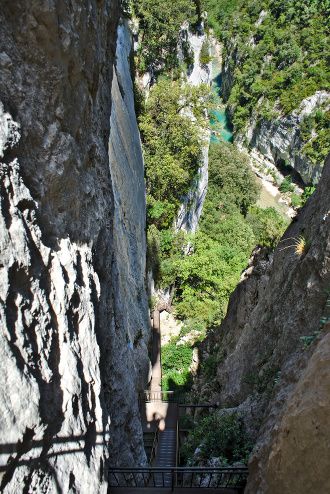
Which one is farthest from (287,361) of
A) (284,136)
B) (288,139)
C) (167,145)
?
(284,136)

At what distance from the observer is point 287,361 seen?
7422 millimetres

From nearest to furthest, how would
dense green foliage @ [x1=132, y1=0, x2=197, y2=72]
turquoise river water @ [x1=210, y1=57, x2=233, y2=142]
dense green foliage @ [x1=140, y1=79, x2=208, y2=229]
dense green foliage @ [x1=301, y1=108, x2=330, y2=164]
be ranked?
1. dense green foliage @ [x1=140, y1=79, x2=208, y2=229]
2. dense green foliage @ [x1=132, y1=0, x2=197, y2=72]
3. dense green foliage @ [x1=301, y1=108, x2=330, y2=164]
4. turquoise river water @ [x1=210, y1=57, x2=233, y2=142]

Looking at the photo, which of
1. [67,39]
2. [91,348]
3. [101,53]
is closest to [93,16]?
[101,53]

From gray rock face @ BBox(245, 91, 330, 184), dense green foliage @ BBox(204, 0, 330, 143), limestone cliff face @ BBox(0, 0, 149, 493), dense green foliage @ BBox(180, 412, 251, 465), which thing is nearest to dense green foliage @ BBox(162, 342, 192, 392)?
dense green foliage @ BBox(180, 412, 251, 465)

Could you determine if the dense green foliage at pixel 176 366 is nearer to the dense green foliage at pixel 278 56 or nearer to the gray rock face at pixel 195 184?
the gray rock face at pixel 195 184

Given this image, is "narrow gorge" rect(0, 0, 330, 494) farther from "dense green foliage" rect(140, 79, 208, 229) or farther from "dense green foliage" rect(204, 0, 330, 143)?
"dense green foliage" rect(204, 0, 330, 143)

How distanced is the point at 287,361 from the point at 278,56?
40373 mm

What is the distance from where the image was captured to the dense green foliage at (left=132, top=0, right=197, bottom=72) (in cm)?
2116

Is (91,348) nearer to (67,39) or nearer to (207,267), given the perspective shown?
(67,39)

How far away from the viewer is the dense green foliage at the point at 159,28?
69.4ft

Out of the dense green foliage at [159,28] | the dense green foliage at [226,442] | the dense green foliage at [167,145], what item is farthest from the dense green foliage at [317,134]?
the dense green foliage at [226,442]

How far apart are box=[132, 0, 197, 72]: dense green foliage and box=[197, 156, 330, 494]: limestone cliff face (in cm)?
1499

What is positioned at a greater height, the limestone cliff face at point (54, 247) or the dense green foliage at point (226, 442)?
the limestone cliff face at point (54, 247)

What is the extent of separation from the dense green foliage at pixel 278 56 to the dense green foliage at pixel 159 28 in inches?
707
